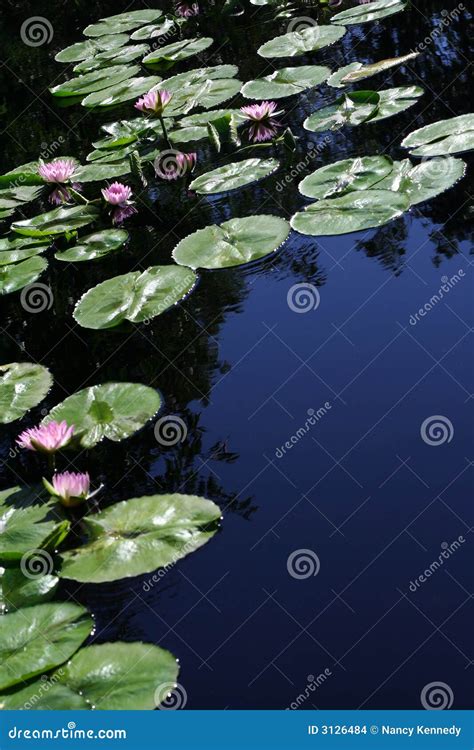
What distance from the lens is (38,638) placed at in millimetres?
2119

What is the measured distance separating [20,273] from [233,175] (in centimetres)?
110

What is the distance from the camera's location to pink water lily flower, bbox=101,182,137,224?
4189 millimetres

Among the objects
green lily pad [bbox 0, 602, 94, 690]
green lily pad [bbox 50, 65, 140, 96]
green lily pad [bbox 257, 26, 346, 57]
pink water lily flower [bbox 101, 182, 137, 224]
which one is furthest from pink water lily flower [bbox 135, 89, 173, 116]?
green lily pad [bbox 0, 602, 94, 690]

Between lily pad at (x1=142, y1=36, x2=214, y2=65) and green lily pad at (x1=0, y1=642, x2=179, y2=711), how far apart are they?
15.8 feet

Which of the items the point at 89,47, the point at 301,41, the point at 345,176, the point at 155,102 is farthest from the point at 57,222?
the point at 89,47

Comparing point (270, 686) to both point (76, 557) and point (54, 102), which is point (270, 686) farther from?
point (54, 102)

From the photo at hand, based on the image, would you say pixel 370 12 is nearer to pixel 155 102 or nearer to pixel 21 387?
pixel 155 102

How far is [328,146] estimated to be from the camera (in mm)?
4312

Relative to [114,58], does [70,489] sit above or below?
below

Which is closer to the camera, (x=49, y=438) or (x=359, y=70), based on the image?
(x=49, y=438)

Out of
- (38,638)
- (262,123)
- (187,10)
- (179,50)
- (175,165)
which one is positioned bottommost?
(38,638)

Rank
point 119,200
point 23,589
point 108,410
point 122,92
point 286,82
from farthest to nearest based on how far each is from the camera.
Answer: point 122,92, point 286,82, point 119,200, point 108,410, point 23,589

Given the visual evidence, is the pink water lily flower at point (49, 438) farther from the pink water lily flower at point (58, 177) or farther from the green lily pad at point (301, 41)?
the green lily pad at point (301, 41)

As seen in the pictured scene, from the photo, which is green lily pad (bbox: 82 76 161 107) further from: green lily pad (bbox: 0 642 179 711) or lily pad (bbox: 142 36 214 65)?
green lily pad (bbox: 0 642 179 711)
